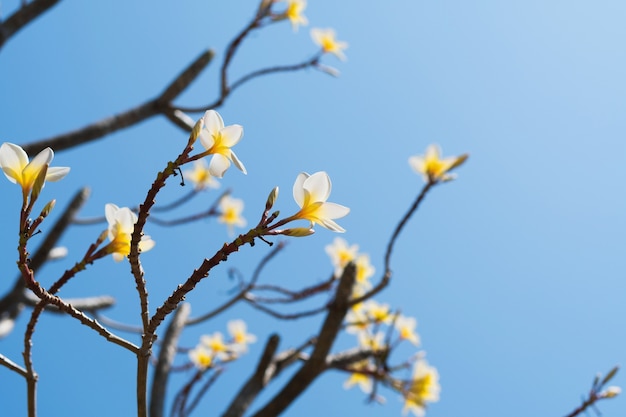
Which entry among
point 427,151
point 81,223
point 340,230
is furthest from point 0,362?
point 81,223

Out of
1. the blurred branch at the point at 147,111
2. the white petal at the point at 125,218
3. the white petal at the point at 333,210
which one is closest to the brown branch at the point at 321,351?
the blurred branch at the point at 147,111

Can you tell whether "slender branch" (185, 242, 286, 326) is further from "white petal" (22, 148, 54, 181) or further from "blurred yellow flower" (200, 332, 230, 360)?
"white petal" (22, 148, 54, 181)

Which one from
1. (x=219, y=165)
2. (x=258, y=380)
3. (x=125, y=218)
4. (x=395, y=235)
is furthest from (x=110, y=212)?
(x=258, y=380)

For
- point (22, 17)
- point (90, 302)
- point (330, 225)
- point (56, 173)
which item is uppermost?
point (22, 17)

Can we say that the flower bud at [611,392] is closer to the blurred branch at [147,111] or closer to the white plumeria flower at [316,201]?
the white plumeria flower at [316,201]

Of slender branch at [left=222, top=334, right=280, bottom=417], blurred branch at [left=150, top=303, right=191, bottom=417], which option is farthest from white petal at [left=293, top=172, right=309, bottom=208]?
blurred branch at [left=150, top=303, right=191, bottom=417]

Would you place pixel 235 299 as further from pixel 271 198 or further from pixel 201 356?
pixel 271 198
